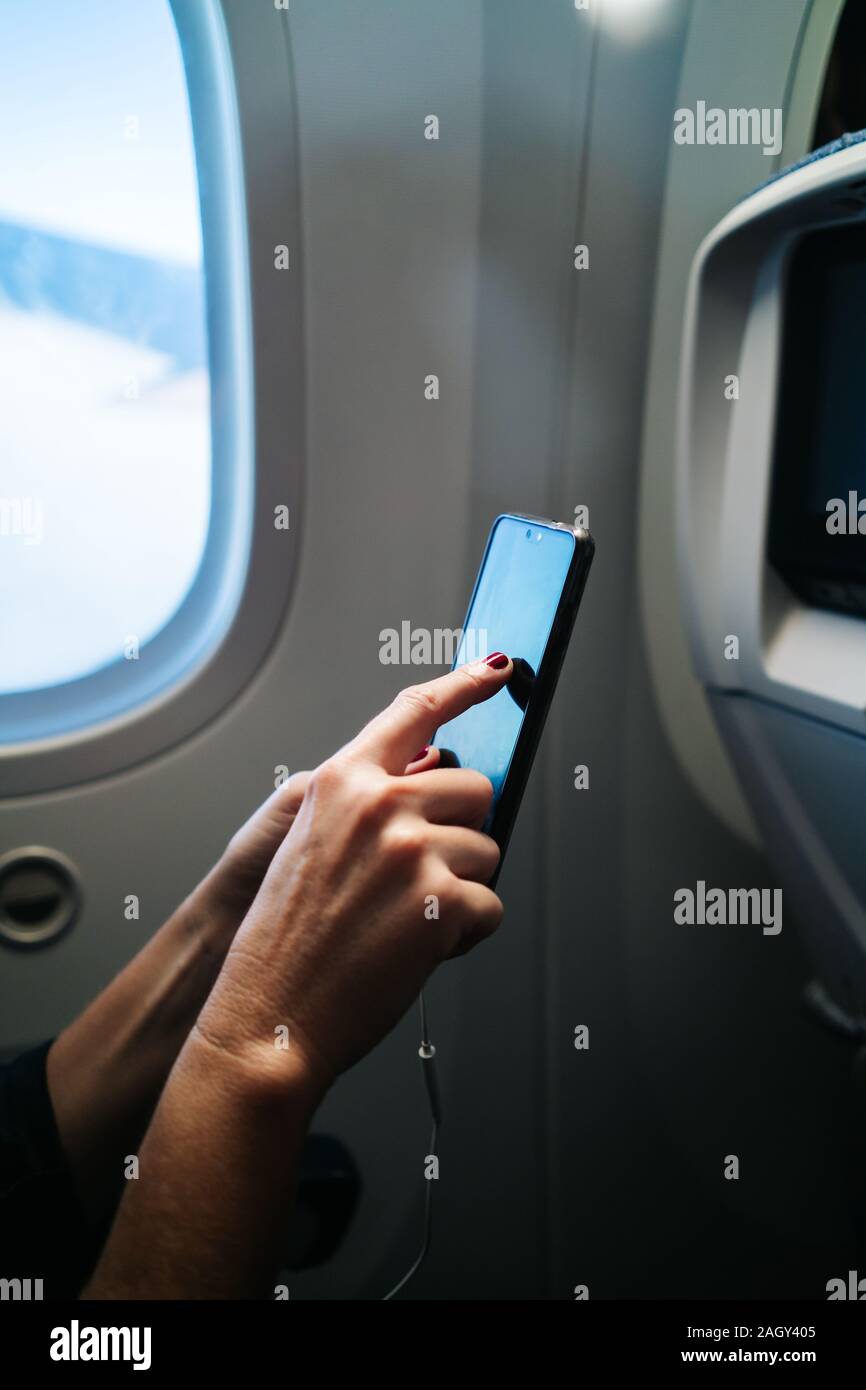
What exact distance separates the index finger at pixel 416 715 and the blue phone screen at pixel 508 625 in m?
0.04

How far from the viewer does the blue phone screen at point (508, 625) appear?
62cm

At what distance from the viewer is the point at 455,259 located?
3.45ft

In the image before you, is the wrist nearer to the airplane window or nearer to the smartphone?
the smartphone

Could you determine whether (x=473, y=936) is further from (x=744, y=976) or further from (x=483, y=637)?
(x=744, y=976)

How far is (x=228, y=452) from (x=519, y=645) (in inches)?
22.5

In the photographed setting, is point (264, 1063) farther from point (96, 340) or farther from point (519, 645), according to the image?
point (96, 340)

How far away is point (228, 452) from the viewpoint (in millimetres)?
1074

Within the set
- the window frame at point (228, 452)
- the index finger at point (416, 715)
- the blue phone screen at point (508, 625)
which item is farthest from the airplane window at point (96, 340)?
the index finger at point (416, 715)

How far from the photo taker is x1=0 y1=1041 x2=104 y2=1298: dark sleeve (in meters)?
0.75

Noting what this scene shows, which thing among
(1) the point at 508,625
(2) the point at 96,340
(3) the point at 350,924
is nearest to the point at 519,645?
(1) the point at 508,625

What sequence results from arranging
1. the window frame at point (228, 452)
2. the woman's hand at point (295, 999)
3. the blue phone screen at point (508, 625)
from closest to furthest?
the woman's hand at point (295, 999), the blue phone screen at point (508, 625), the window frame at point (228, 452)

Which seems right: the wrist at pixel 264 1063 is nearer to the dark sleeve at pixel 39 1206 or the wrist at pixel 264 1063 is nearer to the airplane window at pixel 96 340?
the dark sleeve at pixel 39 1206

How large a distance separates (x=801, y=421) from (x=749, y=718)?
0.93 ft

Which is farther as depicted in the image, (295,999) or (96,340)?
(96,340)
